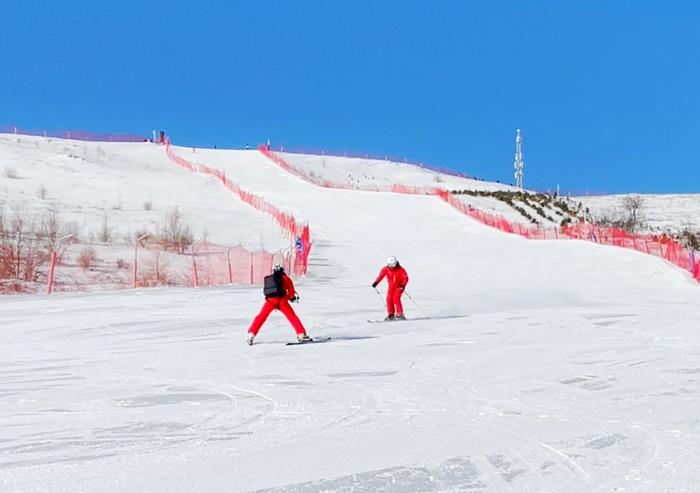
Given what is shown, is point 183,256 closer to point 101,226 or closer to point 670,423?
point 101,226

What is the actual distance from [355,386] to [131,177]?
5925 centimetres

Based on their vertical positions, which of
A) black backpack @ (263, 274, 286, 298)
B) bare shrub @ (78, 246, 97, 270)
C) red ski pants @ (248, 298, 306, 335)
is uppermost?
bare shrub @ (78, 246, 97, 270)

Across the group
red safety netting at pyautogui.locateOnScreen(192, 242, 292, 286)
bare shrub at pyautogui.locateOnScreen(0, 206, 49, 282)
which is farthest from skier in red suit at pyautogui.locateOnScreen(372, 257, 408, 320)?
bare shrub at pyautogui.locateOnScreen(0, 206, 49, 282)

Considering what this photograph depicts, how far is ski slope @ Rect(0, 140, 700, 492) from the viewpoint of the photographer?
261 inches

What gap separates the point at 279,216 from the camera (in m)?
50.2

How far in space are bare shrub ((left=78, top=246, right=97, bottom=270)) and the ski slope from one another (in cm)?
496

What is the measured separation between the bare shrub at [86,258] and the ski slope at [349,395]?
4.96 metres

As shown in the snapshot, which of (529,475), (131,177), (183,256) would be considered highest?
(131,177)

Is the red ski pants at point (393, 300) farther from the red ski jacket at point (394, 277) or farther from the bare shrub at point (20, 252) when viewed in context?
the bare shrub at point (20, 252)

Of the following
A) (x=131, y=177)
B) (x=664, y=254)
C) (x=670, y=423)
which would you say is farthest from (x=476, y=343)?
(x=131, y=177)

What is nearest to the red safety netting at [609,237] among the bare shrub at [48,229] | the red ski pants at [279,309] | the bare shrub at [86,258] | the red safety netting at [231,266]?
the red safety netting at [231,266]

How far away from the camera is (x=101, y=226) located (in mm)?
40562

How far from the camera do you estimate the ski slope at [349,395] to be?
662 centimetres

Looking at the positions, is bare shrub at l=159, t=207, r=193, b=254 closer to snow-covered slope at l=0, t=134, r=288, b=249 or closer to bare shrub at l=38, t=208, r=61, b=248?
snow-covered slope at l=0, t=134, r=288, b=249
